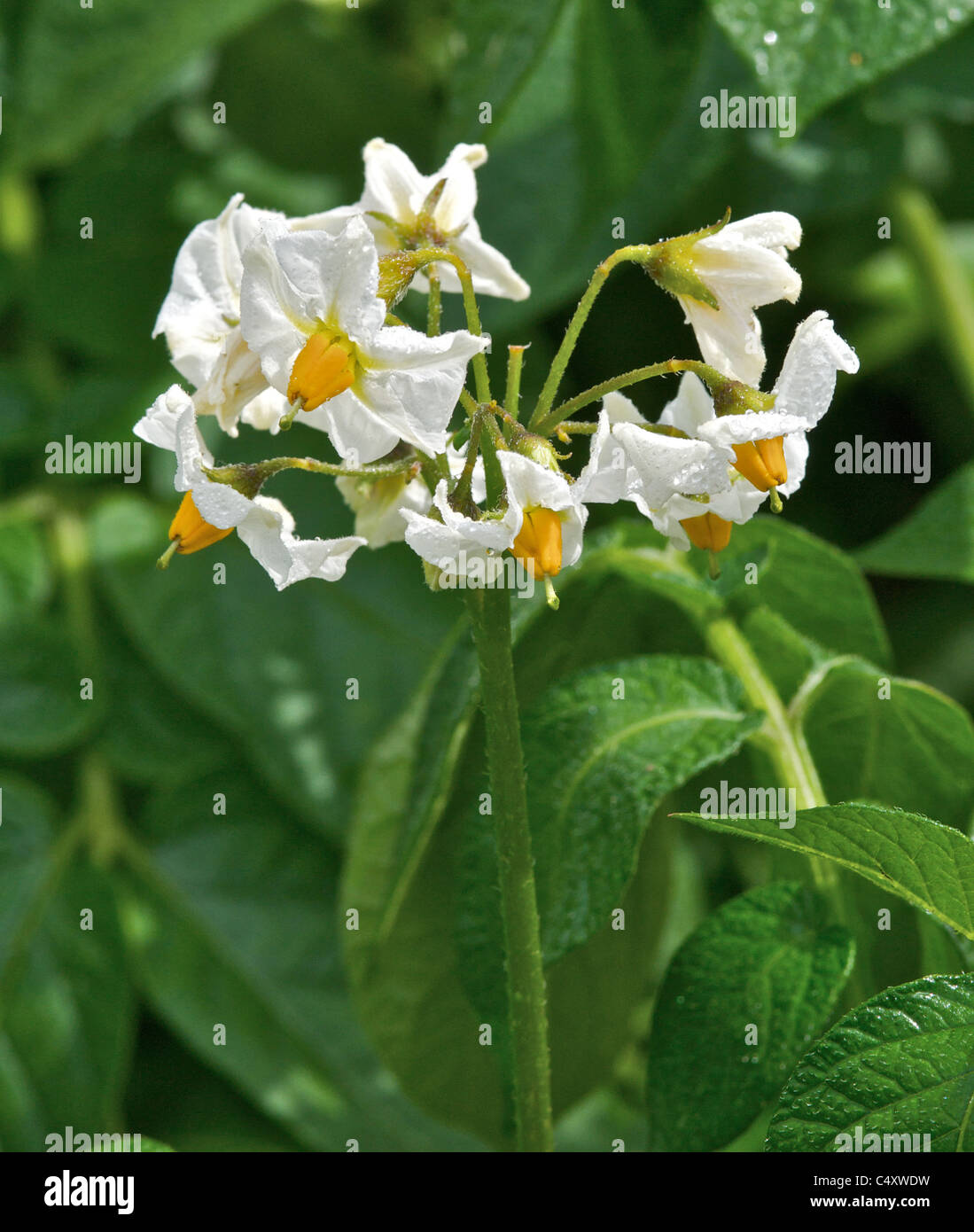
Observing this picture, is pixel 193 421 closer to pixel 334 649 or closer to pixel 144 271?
pixel 334 649

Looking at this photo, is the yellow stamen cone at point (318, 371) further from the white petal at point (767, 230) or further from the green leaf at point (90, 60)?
the green leaf at point (90, 60)

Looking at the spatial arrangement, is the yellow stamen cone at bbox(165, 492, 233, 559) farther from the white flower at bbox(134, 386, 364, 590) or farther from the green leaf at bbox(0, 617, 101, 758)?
the green leaf at bbox(0, 617, 101, 758)

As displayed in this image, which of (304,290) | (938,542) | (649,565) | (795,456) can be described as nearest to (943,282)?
(938,542)

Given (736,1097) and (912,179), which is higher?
(912,179)

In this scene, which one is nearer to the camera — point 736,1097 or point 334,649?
point 736,1097

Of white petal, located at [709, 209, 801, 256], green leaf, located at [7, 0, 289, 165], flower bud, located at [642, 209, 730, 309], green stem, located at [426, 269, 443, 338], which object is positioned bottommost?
green stem, located at [426, 269, 443, 338]

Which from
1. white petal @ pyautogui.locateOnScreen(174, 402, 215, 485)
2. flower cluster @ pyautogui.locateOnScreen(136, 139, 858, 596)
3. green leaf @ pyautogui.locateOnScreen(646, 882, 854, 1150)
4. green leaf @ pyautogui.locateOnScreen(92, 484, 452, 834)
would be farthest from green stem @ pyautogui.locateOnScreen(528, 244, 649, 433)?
green leaf @ pyautogui.locateOnScreen(92, 484, 452, 834)
